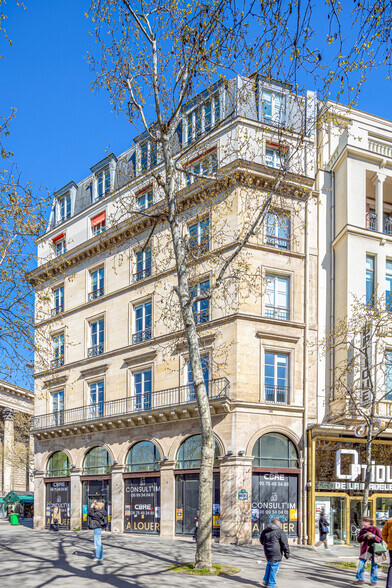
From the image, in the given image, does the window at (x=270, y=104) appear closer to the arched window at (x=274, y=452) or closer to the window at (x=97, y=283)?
the window at (x=97, y=283)

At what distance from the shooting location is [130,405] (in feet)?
101

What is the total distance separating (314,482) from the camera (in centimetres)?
2594

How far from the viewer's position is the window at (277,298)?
27000 mm

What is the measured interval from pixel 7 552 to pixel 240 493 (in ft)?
30.2

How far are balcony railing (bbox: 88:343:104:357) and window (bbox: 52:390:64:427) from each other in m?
3.72

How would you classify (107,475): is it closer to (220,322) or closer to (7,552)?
(220,322)

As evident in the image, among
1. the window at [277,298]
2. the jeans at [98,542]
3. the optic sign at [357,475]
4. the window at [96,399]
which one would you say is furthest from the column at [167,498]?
the jeans at [98,542]

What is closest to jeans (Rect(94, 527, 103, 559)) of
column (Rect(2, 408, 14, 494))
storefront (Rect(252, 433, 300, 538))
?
storefront (Rect(252, 433, 300, 538))

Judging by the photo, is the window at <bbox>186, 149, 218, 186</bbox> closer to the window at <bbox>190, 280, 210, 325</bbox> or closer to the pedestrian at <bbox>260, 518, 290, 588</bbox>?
the window at <bbox>190, 280, 210, 325</bbox>

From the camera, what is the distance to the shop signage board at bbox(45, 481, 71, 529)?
112ft

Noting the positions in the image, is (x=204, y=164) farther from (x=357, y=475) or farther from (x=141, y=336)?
(x=357, y=475)

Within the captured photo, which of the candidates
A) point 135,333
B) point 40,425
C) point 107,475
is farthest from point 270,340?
point 40,425

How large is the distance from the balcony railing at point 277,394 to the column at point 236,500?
257 centimetres

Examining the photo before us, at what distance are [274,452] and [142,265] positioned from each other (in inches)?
459
